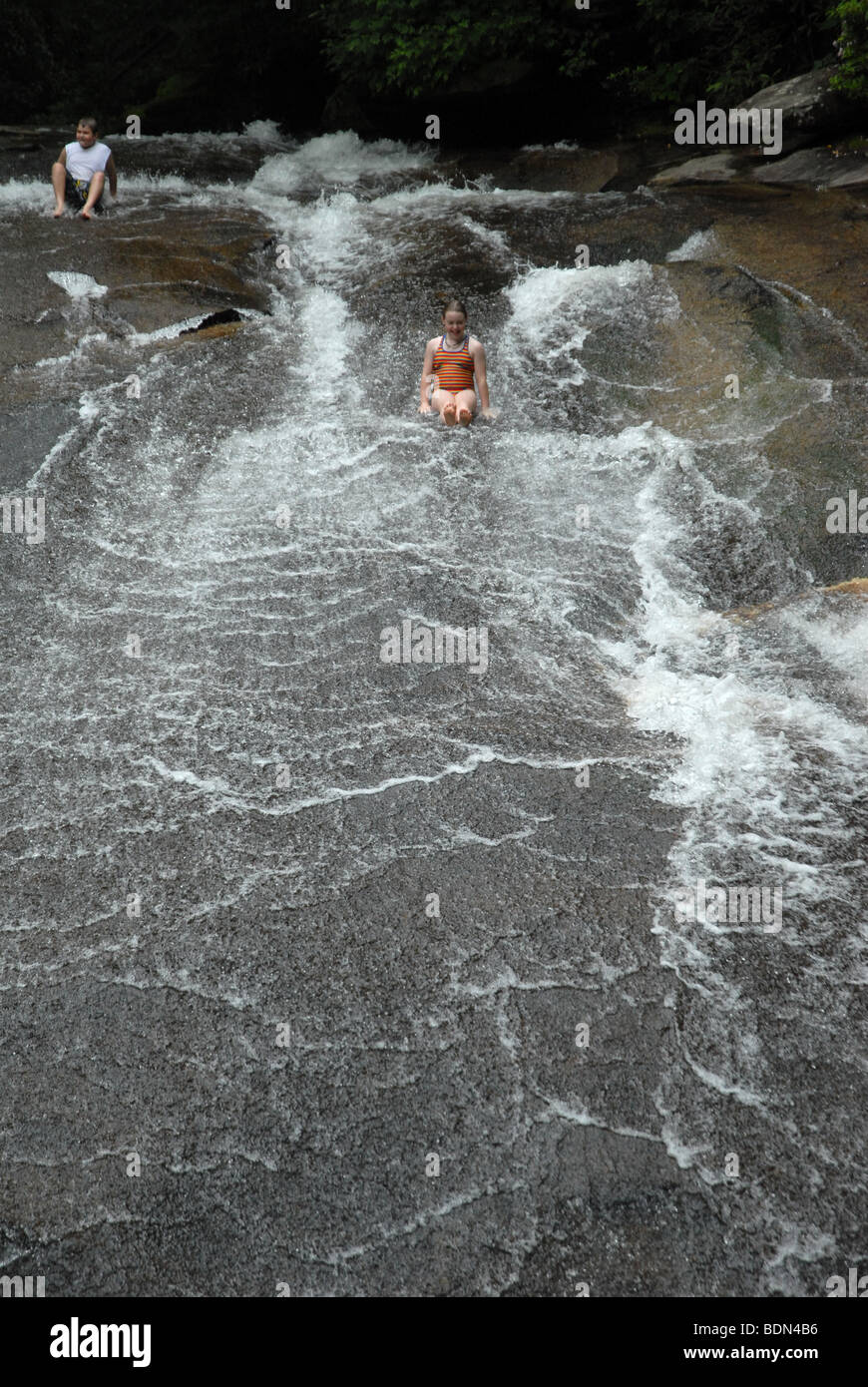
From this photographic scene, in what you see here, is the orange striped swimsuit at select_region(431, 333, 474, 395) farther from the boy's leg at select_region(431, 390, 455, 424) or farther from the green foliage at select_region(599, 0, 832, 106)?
the green foliage at select_region(599, 0, 832, 106)

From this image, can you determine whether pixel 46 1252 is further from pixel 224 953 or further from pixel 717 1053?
pixel 717 1053

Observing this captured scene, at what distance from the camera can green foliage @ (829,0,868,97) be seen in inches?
419

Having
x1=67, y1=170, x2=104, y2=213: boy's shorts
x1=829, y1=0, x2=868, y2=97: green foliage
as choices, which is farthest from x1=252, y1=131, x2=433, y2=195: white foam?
x1=829, y1=0, x2=868, y2=97: green foliage

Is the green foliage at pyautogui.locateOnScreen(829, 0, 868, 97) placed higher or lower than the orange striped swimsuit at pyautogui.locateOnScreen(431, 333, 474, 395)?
higher

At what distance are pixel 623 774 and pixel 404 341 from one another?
614 centimetres

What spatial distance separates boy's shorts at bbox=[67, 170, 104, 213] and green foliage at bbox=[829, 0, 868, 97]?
8.95 metres

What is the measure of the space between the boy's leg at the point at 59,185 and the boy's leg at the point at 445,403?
21.1 ft

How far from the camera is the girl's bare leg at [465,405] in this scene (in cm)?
826

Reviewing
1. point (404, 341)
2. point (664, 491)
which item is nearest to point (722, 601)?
point (664, 491)

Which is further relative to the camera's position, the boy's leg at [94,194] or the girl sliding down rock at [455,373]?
the boy's leg at [94,194]

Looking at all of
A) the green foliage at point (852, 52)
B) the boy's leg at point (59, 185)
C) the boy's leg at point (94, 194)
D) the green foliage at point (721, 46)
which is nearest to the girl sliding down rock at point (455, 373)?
the boy's leg at point (94, 194)

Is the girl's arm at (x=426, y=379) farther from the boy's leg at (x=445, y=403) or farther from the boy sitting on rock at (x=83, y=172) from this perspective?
the boy sitting on rock at (x=83, y=172)

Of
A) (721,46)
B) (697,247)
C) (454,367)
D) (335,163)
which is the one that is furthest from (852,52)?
(335,163)

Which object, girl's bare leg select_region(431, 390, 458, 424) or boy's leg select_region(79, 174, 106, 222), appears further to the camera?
boy's leg select_region(79, 174, 106, 222)
